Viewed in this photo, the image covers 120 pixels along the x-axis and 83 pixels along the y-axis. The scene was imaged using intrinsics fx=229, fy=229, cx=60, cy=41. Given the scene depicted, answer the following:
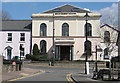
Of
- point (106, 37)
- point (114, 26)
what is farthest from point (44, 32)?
point (114, 26)

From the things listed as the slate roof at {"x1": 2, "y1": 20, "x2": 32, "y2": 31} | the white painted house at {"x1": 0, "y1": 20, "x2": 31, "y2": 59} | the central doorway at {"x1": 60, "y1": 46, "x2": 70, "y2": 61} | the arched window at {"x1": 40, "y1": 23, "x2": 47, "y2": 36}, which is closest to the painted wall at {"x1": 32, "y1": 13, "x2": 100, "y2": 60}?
the arched window at {"x1": 40, "y1": 23, "x2": 47, "y2": 36}

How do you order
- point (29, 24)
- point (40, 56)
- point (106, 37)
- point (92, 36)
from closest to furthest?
point (106, 37) → point (40, 56) → point (92, 36) → point (29, 24)

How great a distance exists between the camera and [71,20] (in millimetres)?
53031

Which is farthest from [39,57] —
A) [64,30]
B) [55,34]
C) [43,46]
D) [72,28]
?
[72,28]

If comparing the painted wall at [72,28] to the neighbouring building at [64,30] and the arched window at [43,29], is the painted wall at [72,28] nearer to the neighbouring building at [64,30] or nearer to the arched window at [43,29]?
the neighbouring building at [64,30]

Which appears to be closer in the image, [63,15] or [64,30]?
[63,15]

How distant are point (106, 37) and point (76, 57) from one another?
49.0 ft

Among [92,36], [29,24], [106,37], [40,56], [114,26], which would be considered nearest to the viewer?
[114,26]

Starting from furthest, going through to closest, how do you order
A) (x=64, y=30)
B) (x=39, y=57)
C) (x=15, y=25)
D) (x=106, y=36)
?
(x=15, y=25) < (x=64, y=30) < (x=39, y=57) < (x=106, y=36)

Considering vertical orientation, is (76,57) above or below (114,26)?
below

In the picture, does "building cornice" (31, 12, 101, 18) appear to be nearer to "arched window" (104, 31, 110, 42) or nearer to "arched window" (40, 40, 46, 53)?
"arched window" (40, 40, 46, 53)

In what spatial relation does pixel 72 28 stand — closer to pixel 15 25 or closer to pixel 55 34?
pixel 55 34

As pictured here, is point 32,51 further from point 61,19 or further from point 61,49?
point 61,19

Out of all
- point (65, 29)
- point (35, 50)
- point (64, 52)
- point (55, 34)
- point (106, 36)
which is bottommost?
point (64, 52)
